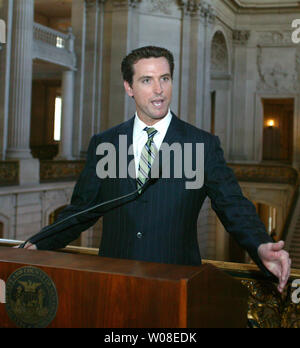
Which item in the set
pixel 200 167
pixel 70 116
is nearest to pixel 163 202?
pixel 200 167

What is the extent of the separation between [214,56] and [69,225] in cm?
2505

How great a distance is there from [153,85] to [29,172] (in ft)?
41.6

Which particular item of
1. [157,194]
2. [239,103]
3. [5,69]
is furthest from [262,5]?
[157,194]

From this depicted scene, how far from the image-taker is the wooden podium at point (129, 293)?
1.59 m

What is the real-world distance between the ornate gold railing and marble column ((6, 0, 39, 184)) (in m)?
12.4

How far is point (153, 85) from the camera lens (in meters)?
2.42

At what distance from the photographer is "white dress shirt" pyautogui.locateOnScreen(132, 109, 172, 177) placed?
2564mm

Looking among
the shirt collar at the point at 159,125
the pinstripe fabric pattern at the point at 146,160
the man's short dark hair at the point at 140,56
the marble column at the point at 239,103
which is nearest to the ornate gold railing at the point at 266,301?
the pinstripe fabric pattern at the point at 146,160

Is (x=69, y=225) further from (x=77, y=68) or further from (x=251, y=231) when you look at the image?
(x=77, y=68)

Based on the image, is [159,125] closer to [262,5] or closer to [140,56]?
[140,56]

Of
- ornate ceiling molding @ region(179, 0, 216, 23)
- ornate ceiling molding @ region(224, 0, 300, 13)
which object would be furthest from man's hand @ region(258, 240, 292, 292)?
ornate ceiling molding @ region(224, 0, 300, 13)

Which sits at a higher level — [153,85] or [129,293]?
[153,85]

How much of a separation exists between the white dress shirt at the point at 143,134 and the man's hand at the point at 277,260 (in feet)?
2.55

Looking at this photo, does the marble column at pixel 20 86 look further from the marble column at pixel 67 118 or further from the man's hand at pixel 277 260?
the man's hand at pixel 277 260
